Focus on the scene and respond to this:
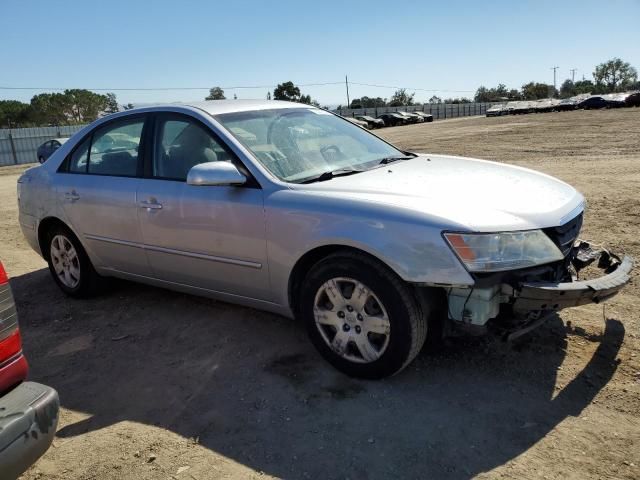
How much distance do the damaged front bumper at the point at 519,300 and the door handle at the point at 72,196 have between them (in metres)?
3.27

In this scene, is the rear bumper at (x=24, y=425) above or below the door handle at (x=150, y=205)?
below

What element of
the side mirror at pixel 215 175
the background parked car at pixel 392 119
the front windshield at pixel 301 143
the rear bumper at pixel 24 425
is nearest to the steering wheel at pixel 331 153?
the front windshield at pixel 301 143

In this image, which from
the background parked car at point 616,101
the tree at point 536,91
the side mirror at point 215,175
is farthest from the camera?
the tree at point 536,91

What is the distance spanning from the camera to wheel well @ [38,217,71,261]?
4863 millimetres

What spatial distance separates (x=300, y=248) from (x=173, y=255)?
118 centimetres

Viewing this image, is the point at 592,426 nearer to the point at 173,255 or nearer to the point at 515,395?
the point at 515,395

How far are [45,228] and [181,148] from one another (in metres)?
1.94

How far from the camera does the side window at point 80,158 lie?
4.65 meters

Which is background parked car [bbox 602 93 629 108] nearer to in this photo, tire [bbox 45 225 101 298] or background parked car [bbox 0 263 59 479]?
tire [bbox 45 225 101 298]

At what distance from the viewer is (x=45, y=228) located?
5.00 metres

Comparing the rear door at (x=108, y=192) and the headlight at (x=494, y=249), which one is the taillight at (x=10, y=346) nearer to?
the rear door at (x=108, y=192)

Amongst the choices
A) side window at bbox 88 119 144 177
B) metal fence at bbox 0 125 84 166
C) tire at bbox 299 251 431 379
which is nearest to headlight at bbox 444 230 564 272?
tire at bbox 299 251 431 379

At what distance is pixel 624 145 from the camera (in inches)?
567

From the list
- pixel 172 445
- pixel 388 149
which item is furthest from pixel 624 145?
pixel 172 445
